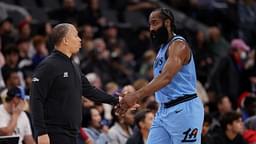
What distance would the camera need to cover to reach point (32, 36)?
48.1 feet

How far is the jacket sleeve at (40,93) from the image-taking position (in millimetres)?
7180

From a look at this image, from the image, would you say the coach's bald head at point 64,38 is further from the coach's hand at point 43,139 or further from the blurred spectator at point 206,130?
the blurred spectator at point 206,130

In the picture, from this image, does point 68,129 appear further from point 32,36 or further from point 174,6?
point 174,6

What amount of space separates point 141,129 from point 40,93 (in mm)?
2686

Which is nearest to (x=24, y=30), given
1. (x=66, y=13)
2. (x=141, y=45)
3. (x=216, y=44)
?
(x=66, y=13)

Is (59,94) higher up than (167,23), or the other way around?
(167,23)

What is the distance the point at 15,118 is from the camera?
30.4ft

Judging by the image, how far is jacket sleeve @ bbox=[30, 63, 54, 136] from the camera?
283 inches

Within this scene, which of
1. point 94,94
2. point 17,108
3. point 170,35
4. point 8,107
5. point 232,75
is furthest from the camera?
point 232,75

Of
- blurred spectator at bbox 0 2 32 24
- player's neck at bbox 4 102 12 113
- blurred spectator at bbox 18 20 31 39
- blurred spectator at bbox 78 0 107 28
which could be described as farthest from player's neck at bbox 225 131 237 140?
blurred spectator at bbox 78 0 107 28

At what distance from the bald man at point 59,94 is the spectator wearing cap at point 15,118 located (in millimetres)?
1841

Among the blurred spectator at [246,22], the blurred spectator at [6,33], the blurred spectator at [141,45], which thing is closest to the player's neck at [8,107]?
the blurred spectator at [6,33]

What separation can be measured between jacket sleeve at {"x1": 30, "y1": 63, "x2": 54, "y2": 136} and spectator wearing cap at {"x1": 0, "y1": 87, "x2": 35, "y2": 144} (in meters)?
1.94

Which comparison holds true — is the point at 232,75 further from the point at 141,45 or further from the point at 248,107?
the point at 248,107
